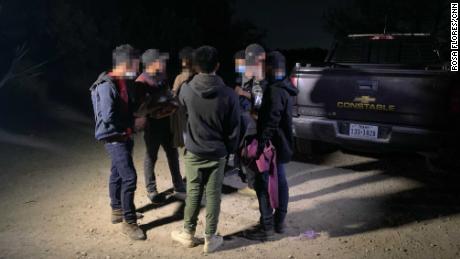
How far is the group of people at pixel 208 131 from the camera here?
367cm

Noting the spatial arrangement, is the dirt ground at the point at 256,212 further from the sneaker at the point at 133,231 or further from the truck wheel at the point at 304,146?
the truck wheel at the point at 304,146

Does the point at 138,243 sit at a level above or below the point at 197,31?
below

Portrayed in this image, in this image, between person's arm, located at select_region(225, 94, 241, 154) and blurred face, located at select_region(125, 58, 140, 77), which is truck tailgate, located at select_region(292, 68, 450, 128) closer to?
person's arm, located at select_region(225, 94, 241, 154)

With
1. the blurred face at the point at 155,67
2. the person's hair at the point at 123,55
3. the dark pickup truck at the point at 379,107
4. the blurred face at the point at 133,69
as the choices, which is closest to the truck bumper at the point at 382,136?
the dark pickup truck at the point at 379,107

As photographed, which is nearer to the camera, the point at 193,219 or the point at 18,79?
the point at 193,219

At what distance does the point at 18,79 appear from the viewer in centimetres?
1295

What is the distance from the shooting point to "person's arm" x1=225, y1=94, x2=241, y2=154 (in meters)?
3.67

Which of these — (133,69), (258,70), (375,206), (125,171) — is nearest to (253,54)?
(258,70)

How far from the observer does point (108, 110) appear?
3877 mm

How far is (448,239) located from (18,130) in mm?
8145

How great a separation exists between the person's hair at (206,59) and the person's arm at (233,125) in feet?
1.01

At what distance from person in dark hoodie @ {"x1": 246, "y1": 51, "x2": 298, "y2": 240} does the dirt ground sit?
185 millimetres

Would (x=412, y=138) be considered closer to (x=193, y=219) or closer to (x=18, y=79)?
(x=193, y=219)

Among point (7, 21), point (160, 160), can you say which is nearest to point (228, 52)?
point (7, 21)
